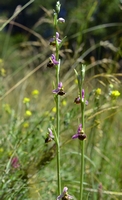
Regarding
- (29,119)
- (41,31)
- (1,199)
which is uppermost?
(41,31)

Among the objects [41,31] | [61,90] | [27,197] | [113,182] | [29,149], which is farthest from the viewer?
[41,31]

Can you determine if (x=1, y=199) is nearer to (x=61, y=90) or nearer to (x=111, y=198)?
(x=61, y=90)

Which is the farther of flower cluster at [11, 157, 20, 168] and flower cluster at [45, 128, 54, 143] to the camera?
flower cluster at [11, 157, 20, 168]

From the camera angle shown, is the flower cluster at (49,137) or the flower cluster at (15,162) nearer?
the flower cluster at (49,137)

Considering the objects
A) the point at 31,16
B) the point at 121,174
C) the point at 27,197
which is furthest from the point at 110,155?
the point at 31,16

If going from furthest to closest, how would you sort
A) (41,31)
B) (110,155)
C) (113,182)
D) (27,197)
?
1. (41,31)
2. (110,155)
3. (113,182)
4. (27,197)

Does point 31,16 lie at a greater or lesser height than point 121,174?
greater

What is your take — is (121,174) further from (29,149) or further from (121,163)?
(29,149)

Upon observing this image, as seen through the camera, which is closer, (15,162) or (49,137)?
(49,137)

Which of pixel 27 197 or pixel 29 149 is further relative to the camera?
pixel 29 149
